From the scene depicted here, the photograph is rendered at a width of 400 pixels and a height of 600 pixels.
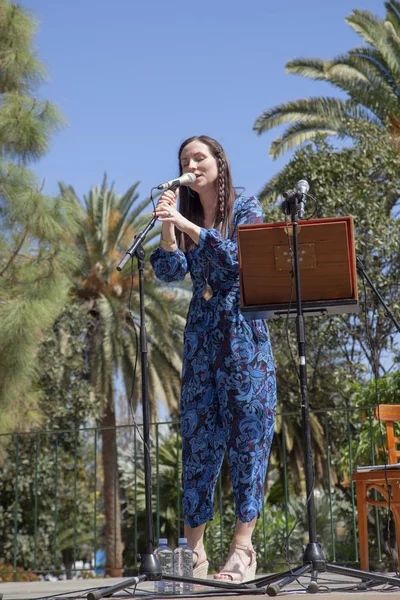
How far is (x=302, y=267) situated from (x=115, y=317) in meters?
12.7

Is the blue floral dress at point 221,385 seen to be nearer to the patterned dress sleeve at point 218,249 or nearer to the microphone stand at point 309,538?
the patterned dress sleeve at point 218,249

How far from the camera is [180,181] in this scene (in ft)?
10.2

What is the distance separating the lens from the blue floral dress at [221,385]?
10.2 feet

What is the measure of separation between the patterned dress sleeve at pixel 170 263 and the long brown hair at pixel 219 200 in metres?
0.12

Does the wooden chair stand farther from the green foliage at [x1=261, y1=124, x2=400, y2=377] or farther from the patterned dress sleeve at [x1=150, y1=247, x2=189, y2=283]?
the green foliage at [x1=261, y1=124, x2=400, y2=377]

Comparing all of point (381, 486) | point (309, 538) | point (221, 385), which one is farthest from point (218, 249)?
point (381, 486)

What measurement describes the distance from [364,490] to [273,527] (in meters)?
9.79

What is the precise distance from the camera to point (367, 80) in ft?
48.3

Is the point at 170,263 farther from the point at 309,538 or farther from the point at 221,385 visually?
the point at 309,538

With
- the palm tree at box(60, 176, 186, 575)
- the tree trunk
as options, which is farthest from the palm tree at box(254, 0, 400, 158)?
the tree trunk

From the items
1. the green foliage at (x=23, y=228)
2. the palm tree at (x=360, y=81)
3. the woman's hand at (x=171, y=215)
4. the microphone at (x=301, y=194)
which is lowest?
the woman's hand at (x=171, y=215)

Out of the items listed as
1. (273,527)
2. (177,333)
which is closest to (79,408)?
Result: (177,333)

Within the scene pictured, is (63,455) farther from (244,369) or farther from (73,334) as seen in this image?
(244,369)

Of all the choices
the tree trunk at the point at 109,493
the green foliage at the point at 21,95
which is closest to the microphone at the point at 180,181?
the green foliage at the point at 21,95
